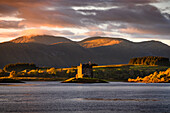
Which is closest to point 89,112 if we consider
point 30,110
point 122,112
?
point 122,112

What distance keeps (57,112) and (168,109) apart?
84.4 ft

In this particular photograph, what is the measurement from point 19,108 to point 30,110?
4829mm

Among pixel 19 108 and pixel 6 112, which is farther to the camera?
pixel 19 108

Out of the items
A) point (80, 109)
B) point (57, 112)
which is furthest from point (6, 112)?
point (80, 109)

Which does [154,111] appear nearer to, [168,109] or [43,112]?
[168,109]

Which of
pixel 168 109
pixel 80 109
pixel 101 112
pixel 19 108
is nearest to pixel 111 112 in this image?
pixel 101 112

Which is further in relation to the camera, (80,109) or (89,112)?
(80,109)

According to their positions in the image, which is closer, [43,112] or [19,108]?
[43,112]

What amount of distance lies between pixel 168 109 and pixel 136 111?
27.6 feet

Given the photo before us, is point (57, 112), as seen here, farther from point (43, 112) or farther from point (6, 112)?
point (6, 112)

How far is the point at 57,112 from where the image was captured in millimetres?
76750

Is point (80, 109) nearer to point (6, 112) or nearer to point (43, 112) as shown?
point (43, 112)

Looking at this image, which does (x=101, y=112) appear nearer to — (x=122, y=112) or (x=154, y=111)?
(x=122, y=112)

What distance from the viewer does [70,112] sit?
252 ft
